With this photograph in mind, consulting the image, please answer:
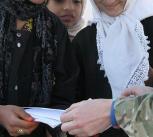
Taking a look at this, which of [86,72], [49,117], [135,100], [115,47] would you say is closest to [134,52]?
[115,47]

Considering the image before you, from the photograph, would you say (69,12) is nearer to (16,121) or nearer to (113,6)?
(113,6)

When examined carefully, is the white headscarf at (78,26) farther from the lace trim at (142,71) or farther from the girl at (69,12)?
the lace trim at (142,71)

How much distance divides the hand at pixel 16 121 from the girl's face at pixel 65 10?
1.38 metres

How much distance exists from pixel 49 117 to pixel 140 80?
0.73 meters

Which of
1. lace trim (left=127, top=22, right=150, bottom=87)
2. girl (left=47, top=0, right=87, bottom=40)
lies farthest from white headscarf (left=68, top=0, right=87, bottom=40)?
lace trim (left=127, top=22, right=150, bottom=87)

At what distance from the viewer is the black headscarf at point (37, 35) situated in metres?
1.70

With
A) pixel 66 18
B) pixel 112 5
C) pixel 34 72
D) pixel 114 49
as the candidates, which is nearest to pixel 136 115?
pixel 34 72

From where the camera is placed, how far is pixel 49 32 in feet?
6.04

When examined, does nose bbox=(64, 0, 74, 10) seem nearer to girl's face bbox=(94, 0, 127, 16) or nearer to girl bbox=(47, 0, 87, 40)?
girl bbox=(47, 0, 87, 40)

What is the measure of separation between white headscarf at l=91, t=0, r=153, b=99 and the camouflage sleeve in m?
0.84

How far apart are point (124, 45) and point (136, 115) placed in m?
1.08

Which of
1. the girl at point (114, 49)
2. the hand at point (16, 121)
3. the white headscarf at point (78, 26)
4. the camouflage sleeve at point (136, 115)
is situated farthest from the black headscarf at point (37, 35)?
the white headscarf at point (78, 26)

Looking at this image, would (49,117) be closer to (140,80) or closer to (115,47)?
(140,80)

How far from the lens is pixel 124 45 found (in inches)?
84.4
